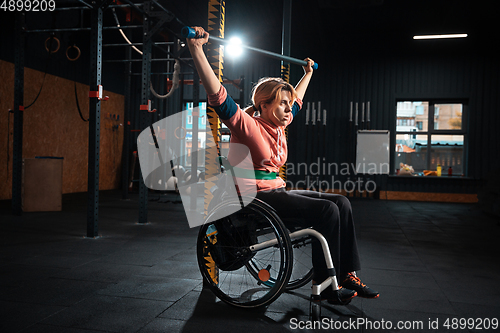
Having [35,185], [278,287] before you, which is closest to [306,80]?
[278,287]

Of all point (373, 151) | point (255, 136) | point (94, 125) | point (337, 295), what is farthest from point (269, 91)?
point (373, 151)

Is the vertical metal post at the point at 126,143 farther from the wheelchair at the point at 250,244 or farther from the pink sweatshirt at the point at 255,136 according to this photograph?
the pink sweatshirt at the point at 255,136

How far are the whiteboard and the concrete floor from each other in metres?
3.74

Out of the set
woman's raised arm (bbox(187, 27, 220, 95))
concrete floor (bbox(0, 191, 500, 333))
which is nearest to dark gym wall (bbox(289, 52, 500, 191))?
concrete floor (bbox(0, 191, 500, 333))

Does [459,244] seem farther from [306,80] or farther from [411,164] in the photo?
[411,164]

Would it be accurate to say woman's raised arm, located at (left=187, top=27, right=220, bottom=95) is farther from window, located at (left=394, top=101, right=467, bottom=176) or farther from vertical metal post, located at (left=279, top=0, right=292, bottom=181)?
window, located at (left=394, top=101, right=467, bottom=176)

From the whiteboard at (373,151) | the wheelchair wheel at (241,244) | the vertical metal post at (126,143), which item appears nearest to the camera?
the wheelchair wheel at (241,244)

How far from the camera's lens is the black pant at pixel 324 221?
5.20 ft

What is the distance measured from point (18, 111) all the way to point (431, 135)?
766cm

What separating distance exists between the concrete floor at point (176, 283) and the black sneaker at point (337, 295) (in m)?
0.11

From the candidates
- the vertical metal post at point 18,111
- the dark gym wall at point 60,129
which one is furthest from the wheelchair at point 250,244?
the dark gym wall at point 60,129

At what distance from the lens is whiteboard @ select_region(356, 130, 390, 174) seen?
25.6 feet

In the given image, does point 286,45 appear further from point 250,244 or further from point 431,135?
point 431,135

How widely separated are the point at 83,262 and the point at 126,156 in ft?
14.0
